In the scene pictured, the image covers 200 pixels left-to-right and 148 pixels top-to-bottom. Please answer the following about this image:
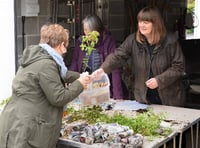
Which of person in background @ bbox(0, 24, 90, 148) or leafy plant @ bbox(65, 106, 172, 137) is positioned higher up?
person in background @ bbox(0, 24, 90, 148)

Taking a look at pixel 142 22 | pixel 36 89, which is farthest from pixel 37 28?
pixel 36 89

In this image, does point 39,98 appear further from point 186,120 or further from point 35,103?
point 186,120

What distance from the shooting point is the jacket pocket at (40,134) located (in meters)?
2.15

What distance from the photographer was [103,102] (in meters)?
2.85

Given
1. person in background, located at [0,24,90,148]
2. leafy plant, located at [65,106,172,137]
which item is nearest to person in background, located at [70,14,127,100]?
leafy plant, located at [65,106,172,137]

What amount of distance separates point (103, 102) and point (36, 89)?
0.80 m

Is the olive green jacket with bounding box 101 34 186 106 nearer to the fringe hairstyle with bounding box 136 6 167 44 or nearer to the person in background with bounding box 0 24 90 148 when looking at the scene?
the fringe hairstyle with bounding box 136 6 167 44

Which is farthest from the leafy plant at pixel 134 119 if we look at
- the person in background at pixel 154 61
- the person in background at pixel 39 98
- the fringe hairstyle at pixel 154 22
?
the fringe hairstyle at pixel 154 22

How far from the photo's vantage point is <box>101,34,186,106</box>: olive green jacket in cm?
300

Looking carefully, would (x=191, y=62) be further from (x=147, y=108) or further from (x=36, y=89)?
(x=36, y=89)

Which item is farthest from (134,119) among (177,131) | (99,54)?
(99,54)

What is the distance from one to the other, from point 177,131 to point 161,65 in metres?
0.78

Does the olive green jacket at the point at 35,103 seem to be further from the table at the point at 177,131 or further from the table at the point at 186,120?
the table at the point at 186,120

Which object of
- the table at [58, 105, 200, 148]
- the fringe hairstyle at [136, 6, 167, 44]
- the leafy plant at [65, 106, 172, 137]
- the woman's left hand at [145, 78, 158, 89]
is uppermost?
the fringe hairstyle at [136, 6, 167, 44]
